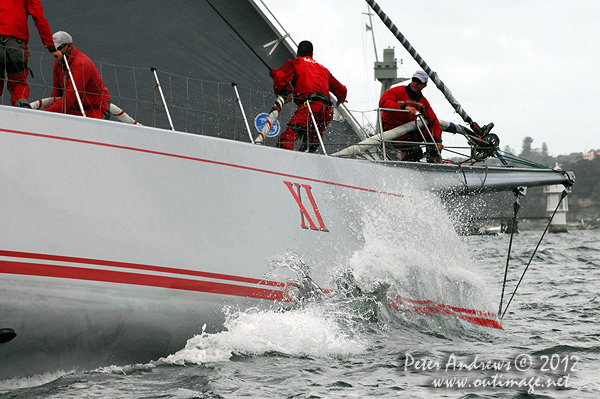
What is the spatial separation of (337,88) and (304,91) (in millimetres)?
483

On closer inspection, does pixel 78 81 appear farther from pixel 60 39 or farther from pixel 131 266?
pixel 131 266

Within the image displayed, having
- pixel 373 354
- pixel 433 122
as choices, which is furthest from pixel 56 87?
pixel 433 122

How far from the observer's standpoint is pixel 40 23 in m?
3.69

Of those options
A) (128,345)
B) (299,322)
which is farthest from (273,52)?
(128,345)

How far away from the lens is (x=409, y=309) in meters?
4.92

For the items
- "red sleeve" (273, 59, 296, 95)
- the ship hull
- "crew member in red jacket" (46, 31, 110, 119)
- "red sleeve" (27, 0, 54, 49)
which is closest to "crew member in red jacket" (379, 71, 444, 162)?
"red sleeve" (273, 59, 296, 95)

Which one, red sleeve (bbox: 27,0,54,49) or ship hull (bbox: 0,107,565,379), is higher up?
red sleeve (bbox: 27,0,54,49)

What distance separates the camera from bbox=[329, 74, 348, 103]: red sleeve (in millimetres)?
5344

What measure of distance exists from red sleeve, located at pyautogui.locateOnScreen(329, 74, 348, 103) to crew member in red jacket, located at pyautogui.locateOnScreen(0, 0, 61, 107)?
7.53 feet

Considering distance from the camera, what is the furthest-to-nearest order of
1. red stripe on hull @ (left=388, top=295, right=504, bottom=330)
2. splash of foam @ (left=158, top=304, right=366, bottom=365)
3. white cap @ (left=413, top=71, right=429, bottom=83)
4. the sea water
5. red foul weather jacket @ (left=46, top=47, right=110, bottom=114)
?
1. white cap @ (left=413, top=71, right=429, bottom=83)
2. red stripe on hull @ (left=388, top=295, right=504, bottom=330)
3. red foul weather jacket @ (left=46, top=47, right=110, bottom=114)
4. splash of foam @ (left=158, top=304, right=366, bottom=365)
5. the sea water

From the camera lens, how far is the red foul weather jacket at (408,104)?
5.64 metres

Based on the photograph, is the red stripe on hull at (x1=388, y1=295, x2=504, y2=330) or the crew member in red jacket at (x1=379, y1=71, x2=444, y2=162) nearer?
the red stripe on hull at (x1=388, y1=295, x2=504, y2=330)

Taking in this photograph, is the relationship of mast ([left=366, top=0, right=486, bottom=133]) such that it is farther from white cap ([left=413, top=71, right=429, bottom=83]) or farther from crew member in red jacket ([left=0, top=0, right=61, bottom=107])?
crew member in red jacket ([left=0, top=0, right=61, bottom=107])

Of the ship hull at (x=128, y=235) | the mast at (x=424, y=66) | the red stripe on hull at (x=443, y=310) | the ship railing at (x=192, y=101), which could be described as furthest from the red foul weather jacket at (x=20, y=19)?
the mast at (x=424, y=66)
